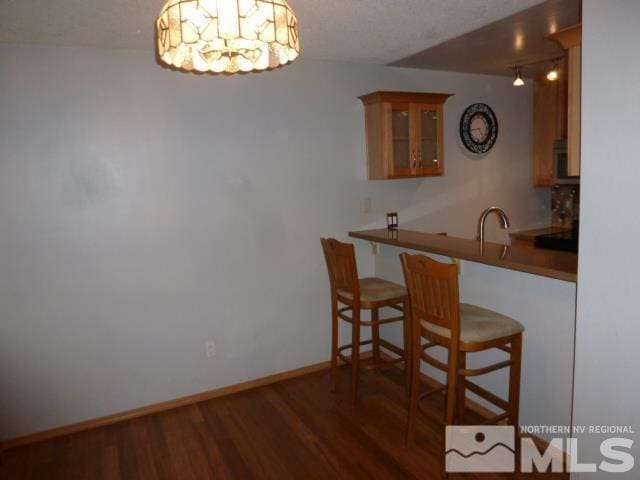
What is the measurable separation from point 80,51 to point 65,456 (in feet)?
7.81

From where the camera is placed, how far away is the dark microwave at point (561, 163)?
411cm

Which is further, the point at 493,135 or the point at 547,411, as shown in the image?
the point at 493,135

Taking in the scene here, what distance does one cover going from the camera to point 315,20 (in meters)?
2.44

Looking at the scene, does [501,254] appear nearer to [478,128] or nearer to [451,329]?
[451,329]

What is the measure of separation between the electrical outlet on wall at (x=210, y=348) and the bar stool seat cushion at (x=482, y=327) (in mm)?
1554

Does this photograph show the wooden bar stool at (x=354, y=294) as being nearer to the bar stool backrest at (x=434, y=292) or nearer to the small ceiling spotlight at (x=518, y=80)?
the bar stool backrest at (x=434, y=292)

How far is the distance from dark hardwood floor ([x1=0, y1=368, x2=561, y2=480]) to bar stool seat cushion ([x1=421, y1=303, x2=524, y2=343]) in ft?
2.32

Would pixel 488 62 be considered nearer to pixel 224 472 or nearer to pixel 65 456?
pixel 224 472

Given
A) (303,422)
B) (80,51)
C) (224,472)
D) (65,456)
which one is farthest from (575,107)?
(65,456)

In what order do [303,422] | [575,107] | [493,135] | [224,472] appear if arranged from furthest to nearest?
[493,135] → [303,422] → [224,472] → [575,107]

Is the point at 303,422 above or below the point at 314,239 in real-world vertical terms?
below

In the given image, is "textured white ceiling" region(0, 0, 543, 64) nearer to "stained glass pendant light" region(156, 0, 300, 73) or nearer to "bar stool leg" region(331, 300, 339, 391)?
"stained glass pendant light" region(156, 0, 300, 73)

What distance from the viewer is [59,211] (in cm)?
269

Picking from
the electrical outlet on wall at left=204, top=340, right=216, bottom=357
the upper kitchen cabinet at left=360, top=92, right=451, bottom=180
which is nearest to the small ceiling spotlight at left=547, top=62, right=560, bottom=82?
the upper kitchen cabinet at left=360, top=92, right=451, bottom=180
